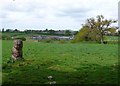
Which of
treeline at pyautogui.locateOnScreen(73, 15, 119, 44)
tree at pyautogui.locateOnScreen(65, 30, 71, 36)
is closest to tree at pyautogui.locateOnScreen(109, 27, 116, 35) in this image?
treeline at pyautogui.locateOnScreen(73, 15, 119, 44)

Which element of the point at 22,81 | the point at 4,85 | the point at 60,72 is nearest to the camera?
the point at 4,85

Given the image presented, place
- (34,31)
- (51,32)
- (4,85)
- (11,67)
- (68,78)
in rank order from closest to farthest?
(4,85) → (68,78) → (11,67) → (34,31) → (51,32)

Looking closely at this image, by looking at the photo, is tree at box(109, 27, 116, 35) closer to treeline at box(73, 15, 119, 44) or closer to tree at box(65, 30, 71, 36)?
treeline at box(73, 15, 119, 44)

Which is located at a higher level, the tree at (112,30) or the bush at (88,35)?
the tree at (112,30)

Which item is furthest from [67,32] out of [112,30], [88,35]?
[112,30]

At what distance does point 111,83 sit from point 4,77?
4498 mm

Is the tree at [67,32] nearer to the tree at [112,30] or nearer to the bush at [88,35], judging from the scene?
the bush at [88,35]

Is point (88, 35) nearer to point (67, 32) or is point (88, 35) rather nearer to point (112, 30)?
point (112, 30)

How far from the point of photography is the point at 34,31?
372 feet

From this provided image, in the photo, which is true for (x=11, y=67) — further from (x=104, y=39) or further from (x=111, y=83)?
(x=104, y=39)

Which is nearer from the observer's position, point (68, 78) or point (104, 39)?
point (68, 78)

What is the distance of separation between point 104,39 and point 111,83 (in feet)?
304

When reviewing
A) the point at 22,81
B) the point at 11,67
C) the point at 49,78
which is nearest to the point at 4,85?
the point at 22,81

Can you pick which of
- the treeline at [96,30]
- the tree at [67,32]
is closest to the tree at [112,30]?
the treeline at [96,30]
